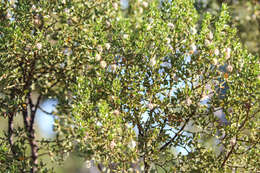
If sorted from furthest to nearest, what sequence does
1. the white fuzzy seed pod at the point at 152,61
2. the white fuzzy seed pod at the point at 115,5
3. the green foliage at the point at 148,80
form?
the white fuzzy seed pod at the point at 115,5, the white fuzzy seed pod at the point at 152,61, the green foliage at the point at 148,80

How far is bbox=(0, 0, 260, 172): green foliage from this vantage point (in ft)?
12.3

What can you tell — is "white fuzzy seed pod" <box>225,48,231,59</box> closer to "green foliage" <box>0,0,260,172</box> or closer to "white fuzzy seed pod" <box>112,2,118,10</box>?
"green foliage" <box>0,0,260,172</box>

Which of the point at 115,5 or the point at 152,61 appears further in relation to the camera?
the point at 115,5

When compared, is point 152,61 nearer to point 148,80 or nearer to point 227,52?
point 148,80

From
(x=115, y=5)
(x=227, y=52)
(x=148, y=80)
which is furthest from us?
(x=115, y=5)

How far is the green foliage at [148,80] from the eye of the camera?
3.76m

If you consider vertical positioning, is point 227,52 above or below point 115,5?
below

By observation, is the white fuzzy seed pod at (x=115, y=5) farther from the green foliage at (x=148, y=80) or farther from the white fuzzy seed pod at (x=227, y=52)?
the white fuzzy seed pod at (x=227, y=52)

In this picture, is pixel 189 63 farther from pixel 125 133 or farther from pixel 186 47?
pixel 125 133

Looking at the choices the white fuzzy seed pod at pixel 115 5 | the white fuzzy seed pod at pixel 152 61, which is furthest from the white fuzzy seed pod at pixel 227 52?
the white fuzzy seed pod at pixel 115 5

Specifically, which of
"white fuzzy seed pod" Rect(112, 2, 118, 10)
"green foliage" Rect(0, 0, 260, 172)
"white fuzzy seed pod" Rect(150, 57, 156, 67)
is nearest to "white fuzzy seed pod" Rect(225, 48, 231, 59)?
"green foliage" Rect(0, 0, 260, 172)

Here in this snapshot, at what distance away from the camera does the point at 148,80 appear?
13.2 feet

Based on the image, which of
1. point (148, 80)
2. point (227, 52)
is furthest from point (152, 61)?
point (227, 52)

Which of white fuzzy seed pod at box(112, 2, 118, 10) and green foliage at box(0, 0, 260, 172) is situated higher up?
white fuzzy seed pod at box(112, 2, 118, 10)
